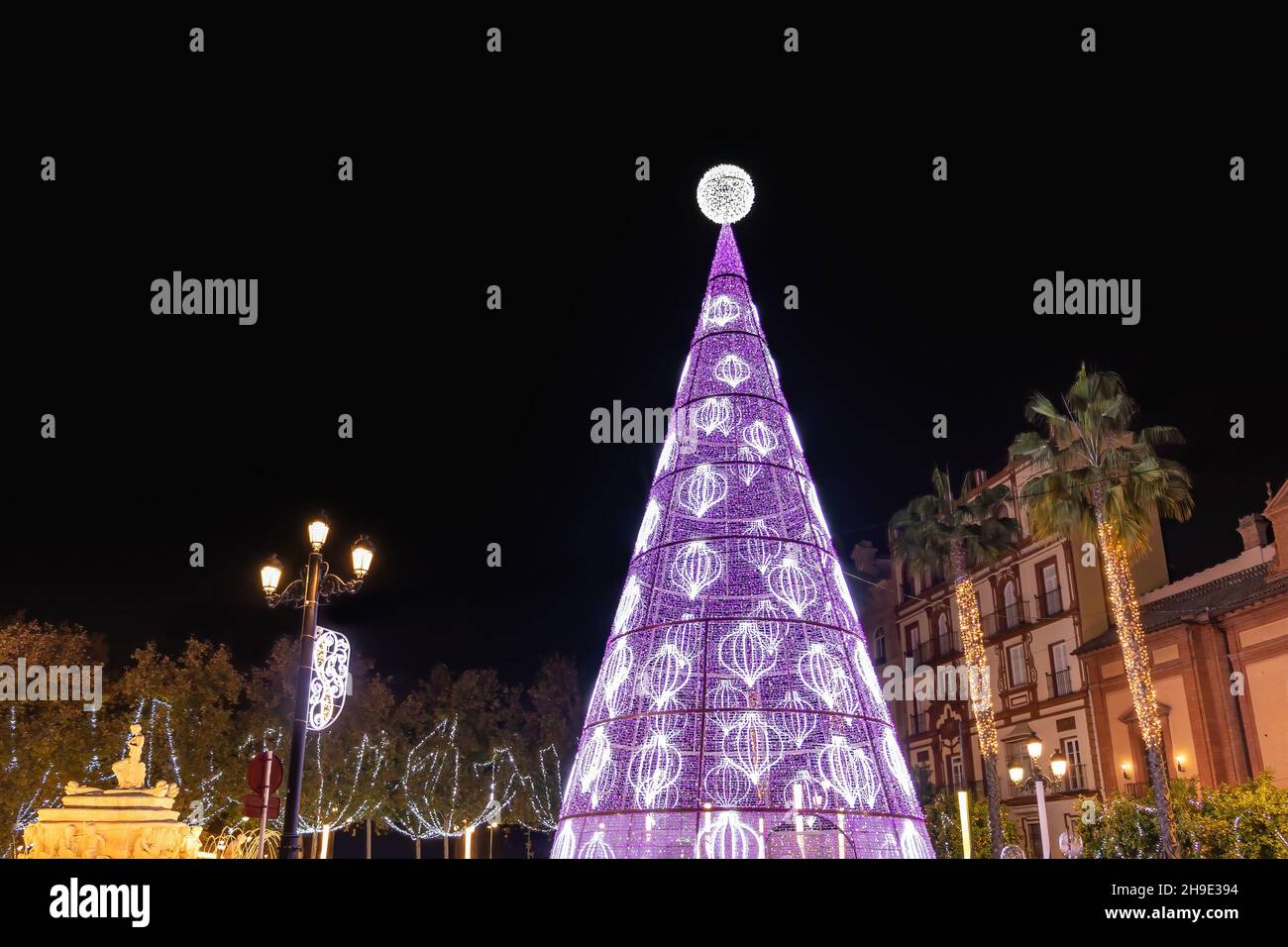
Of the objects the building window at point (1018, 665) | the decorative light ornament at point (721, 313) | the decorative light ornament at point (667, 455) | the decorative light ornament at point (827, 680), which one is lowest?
the decorative light ornament at point (827, 680)

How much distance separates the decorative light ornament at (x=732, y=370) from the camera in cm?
1702

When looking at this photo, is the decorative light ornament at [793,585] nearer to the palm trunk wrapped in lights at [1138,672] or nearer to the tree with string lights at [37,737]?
the palm trunk wrapped in lights at [1138,672]

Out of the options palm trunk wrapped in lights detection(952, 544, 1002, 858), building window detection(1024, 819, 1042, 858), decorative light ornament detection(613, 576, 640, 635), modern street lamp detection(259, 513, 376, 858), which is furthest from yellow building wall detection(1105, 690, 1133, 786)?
modern street lamp detection(259, 513, 376, 858)

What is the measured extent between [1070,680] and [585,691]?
2010 centimetres

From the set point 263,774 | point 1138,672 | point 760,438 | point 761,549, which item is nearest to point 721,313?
point 760,438

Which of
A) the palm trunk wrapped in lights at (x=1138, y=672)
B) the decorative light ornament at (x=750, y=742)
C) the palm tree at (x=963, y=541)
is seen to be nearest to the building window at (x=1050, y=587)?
the palm tree at (x=963, y=541)

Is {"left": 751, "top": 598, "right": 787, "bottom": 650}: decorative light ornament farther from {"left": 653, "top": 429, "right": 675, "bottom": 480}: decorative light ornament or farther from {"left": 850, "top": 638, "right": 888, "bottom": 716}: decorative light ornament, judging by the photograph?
{"left": 653, "top": 429, "right": 675, "bottom": 480}: decorative light ornament

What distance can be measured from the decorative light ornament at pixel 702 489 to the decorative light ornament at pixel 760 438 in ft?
2.55

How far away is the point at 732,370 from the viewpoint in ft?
56.1
